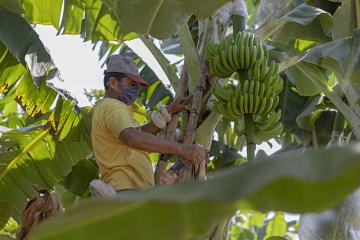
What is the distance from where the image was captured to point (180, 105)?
7.56 feet

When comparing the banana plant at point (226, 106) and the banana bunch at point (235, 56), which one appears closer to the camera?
the banana plant at point (226, 106)

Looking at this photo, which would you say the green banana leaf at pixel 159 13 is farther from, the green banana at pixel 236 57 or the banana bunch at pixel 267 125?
the banana bunch at pixel 267 125

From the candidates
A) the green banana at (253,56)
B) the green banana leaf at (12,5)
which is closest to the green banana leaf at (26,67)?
the green banana leaf at (12,5)

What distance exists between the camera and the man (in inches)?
82.0

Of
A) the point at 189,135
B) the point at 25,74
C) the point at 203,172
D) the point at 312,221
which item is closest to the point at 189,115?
the point at 189,135

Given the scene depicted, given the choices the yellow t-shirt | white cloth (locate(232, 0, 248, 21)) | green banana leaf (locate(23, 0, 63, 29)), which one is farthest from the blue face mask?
green banana leaf (locate(23, 0, 63, 29))

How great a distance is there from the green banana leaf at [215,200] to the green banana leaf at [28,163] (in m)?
2.53

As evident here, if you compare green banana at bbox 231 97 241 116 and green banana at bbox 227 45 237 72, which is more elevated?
green banana at bbox 227 45 237 72

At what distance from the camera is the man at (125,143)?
6.83 ft

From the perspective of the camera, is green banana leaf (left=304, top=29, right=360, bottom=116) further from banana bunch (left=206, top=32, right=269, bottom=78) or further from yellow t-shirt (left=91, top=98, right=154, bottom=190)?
yellow t-shirt (left=91, top=98, right=154, bottom=190)

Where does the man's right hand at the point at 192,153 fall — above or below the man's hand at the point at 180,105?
below

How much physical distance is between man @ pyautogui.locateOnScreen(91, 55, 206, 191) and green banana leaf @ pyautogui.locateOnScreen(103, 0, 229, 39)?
0.25 metres

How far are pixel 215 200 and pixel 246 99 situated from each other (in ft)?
5.34

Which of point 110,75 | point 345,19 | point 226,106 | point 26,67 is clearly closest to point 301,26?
point 345,19
